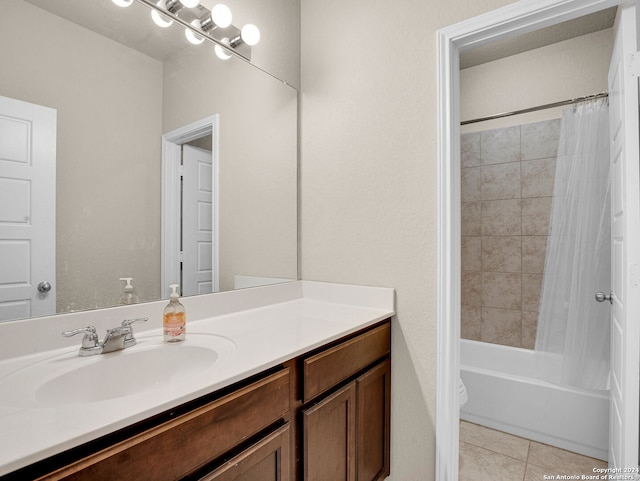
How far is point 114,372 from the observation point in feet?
3.09

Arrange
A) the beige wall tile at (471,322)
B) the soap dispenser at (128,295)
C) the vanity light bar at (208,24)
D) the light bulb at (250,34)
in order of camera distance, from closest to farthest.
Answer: the soap dispenser at (128,295) < the vanity light bar at (208,24) < the light bulb at (250,34) < the beige wall tile at (471,322)

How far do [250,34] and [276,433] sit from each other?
60.9 inches

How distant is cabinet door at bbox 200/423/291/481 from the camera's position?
0.80 meters

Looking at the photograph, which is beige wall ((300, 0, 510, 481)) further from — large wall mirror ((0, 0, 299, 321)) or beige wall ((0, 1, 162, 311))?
beige wall ((0, 1, 162, 311))

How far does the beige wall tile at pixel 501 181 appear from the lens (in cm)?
254

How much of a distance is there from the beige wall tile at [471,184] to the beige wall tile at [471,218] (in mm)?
47

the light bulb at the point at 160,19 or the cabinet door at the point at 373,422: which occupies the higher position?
the light bulb at the point at 160,19

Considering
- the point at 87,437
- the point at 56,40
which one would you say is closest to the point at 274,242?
the point at 56,40

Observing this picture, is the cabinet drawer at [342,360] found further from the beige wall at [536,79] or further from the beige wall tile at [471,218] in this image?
the beige wall at [536,79]

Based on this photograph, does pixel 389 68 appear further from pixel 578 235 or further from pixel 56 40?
pixel 578 235

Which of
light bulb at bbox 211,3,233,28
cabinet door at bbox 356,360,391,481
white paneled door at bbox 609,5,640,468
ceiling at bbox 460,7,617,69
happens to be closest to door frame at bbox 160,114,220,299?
light bulb at bbox 211,3,233,28

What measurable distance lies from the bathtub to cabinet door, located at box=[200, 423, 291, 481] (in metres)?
1.62

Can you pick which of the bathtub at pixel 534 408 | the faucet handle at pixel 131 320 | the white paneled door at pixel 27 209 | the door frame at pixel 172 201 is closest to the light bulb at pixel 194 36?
the door frame at pixel 172 201

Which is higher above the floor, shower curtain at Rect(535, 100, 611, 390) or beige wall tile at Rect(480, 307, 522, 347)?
shower curtain at Rect(535, 100, 611, 390)
